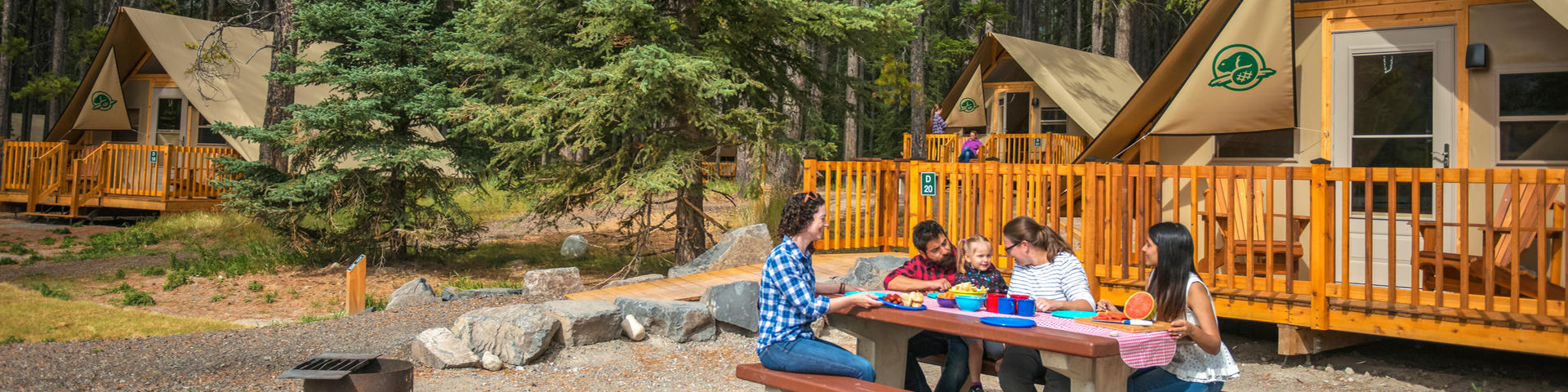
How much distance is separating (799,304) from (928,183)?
14.4 ft

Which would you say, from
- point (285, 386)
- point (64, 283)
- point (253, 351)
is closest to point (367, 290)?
point (64, 283)

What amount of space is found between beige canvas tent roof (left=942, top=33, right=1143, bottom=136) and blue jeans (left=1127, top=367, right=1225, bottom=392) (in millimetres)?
13441

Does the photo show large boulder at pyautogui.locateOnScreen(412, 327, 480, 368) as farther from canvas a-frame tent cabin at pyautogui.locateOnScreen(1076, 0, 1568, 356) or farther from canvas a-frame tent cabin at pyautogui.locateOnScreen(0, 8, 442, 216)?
canvas a-frame tent cabin at pyautogui.locateOnScreen(0, 8, 442, 216)

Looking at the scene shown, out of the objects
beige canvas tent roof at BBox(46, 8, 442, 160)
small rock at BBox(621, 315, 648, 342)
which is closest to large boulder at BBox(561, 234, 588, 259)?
beige canvas tent roof at BBox(46, 8, 442, 160)

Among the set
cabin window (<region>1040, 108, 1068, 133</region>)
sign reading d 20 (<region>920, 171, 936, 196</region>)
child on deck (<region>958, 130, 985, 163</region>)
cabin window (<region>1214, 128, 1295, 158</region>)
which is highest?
cabin window (<region>1040, 108, 1068, 133</region>)

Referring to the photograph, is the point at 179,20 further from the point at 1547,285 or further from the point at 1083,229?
the point at 1547,285

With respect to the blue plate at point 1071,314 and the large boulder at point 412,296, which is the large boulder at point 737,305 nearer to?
the large boulder at point 412,296

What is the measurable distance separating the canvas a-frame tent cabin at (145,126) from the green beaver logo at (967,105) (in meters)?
10.5

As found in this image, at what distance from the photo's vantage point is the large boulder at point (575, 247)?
14.0 metres

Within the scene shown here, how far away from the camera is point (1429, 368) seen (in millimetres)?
6512

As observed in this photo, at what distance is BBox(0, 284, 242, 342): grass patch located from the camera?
A: 8.22 metres

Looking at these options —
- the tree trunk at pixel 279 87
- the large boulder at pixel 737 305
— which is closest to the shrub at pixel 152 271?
the tree trunk at pixel 279 87

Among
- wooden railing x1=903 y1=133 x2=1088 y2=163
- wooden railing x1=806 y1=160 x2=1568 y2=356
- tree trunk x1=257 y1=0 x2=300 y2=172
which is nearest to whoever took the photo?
wooden railing x1=806 y1=160 x2=1568 y2=356

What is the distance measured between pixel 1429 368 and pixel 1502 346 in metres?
0.95
